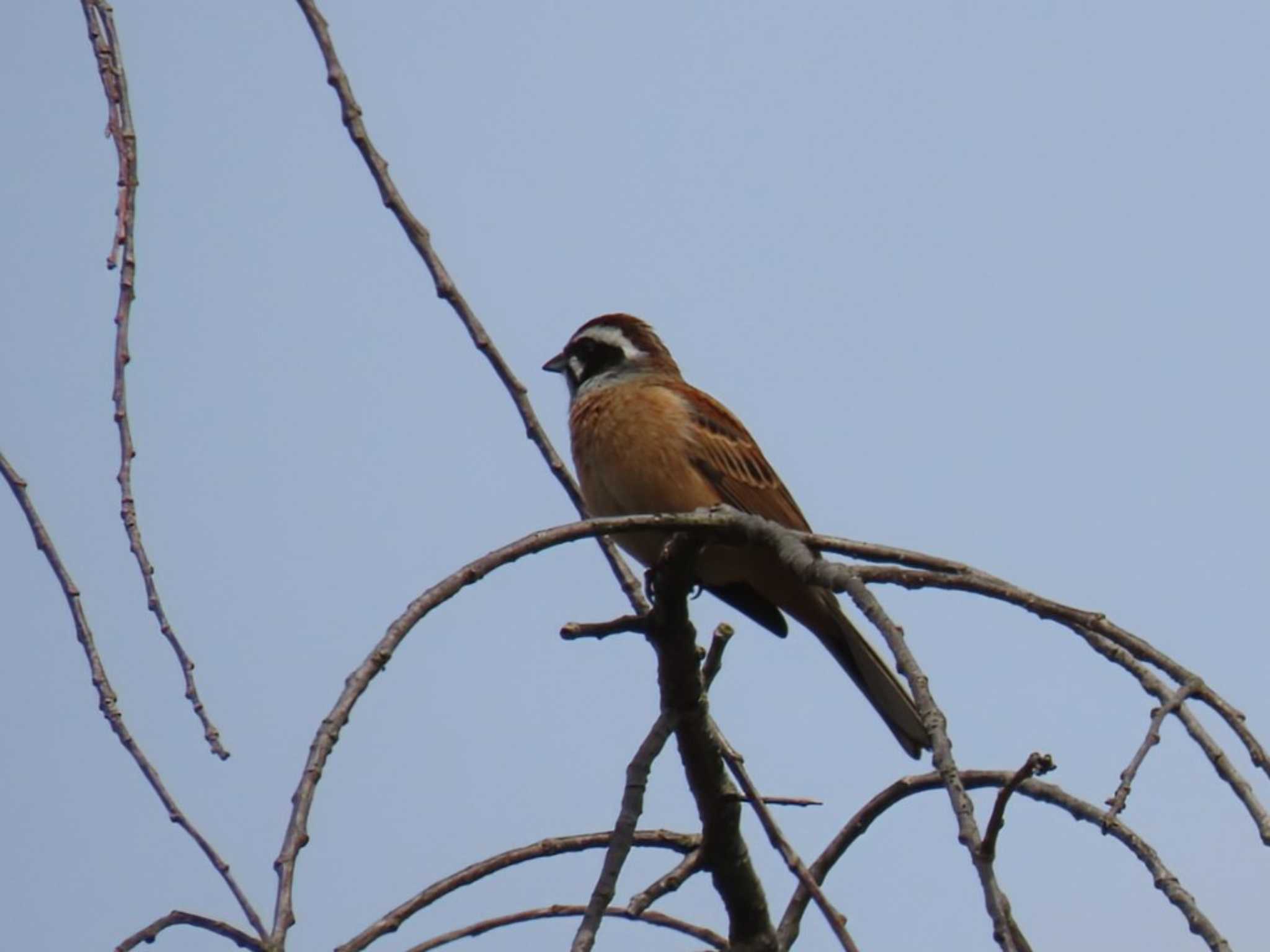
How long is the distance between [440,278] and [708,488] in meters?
2.50

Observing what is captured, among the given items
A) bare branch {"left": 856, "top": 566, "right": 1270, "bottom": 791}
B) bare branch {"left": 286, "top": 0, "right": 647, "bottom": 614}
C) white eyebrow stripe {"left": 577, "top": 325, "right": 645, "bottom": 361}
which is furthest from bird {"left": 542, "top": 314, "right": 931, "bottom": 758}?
bare branch {"left": 856, "top": 566, "right": 1270, "bottom": 791}

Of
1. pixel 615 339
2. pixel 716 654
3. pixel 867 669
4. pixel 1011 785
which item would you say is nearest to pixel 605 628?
pixel 716 654

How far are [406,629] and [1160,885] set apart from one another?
1261 mm

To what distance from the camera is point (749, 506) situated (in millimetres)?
6430

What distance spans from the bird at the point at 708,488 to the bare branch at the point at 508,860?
67.0 inches

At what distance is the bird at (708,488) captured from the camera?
5930mm

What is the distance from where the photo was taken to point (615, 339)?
23.9ft

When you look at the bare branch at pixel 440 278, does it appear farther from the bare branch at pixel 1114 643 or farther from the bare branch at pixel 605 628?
the bare branch at pixel 1114 643

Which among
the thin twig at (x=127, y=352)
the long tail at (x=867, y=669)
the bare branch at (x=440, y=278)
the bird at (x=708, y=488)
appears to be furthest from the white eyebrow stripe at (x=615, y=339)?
the thin twig at (x=127, y=352)

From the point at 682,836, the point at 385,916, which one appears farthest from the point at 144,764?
the point at 682,836

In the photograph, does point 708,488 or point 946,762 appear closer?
point 946,762

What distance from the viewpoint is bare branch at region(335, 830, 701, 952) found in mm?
3174

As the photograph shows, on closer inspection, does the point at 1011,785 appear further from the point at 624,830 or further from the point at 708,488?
the point at 708,488

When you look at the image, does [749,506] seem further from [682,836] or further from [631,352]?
[682,836]
